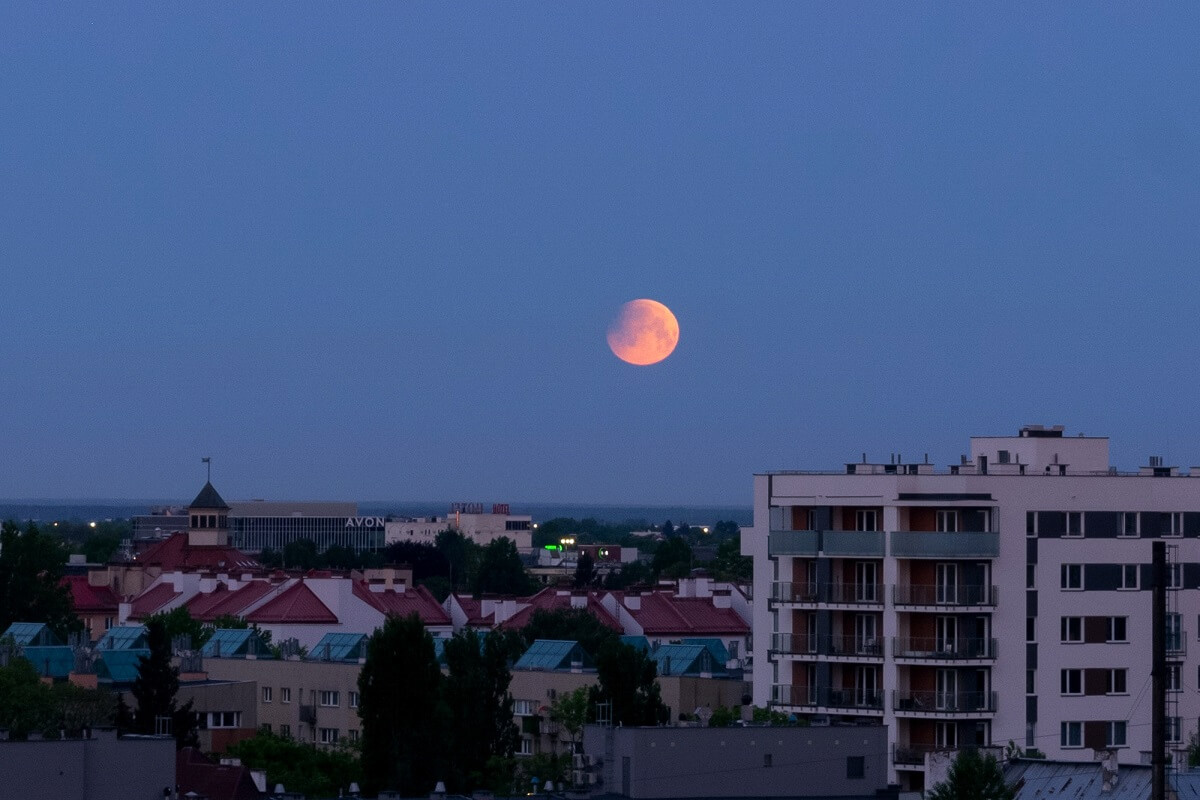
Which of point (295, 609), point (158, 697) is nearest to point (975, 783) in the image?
point (158, 697)

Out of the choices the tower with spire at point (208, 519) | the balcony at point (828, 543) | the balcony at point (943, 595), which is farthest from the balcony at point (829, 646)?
the tower with spire at point (208, 519)

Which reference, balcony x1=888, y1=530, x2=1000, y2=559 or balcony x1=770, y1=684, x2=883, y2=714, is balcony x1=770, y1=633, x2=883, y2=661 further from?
balcony x1=888, y1=530, x2=1000, y2=559

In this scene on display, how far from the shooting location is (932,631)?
68.1m

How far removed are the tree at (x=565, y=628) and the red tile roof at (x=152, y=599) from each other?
27.7 meters

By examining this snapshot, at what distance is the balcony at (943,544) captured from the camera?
67.9 meters

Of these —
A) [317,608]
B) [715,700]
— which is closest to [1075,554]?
[715,700]

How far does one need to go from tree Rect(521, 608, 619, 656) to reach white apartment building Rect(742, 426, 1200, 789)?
34.9m

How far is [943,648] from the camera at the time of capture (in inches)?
2667

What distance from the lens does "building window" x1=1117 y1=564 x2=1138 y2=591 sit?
6875 centimetres

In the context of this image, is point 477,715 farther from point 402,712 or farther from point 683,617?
point 683,617

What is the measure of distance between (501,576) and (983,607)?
125 m

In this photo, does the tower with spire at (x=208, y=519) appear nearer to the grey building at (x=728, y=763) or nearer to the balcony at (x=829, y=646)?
the balcony at (x=829, y=646)

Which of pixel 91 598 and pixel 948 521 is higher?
pixel 948 521

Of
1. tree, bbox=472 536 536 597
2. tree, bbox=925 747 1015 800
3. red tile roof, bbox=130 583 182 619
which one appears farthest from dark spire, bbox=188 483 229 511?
tree, bbox=925 747 1015 800
